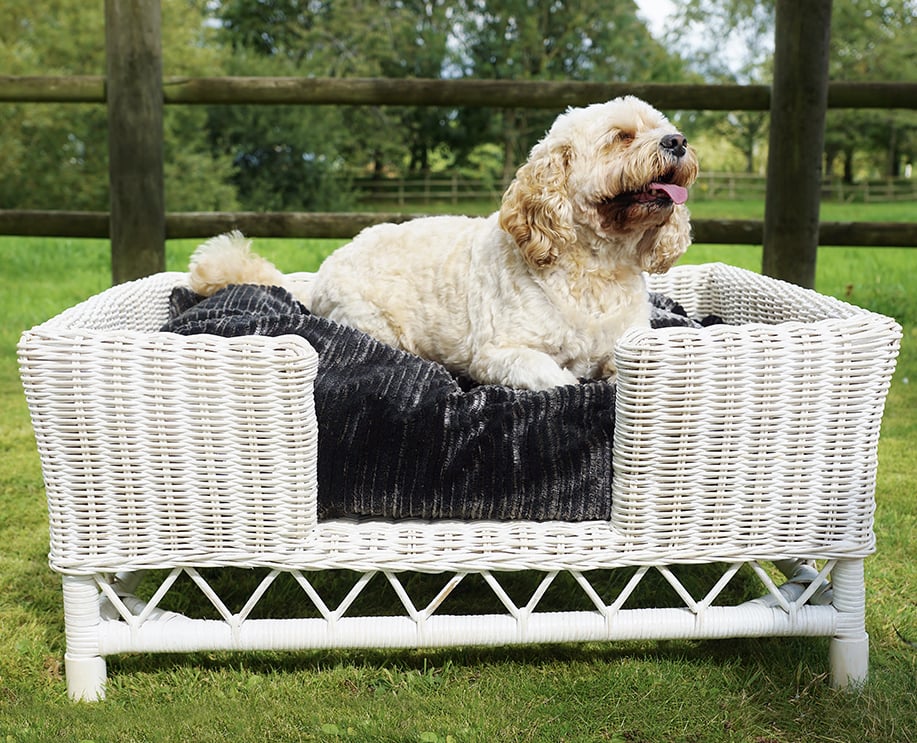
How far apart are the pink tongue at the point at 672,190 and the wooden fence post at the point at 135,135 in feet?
10.1

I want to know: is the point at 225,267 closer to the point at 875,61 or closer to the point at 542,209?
the point at 542,209

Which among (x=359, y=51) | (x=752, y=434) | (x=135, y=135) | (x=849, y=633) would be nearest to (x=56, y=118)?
(x=359, y=51)

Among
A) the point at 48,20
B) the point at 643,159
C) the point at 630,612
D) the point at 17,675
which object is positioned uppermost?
the point at 48,20

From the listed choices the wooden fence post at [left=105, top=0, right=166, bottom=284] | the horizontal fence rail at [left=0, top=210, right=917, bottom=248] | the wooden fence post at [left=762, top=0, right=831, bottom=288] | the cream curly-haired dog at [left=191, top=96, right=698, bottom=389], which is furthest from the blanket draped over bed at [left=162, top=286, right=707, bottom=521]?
the wooden fence post at [left=762, top=0, right=831, bottom=288]

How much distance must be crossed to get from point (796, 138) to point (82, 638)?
405 centimetres

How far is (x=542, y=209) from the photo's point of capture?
9.42 feet

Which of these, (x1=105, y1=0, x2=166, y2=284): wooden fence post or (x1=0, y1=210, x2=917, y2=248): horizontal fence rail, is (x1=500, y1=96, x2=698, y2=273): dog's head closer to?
(x1=0, y1=210, x2=917, y2=248): horizontal fence rail

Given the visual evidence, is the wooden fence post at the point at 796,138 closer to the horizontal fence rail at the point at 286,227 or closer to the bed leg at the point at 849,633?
the horizontal fence rail at the point at 286,227

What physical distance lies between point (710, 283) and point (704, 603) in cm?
192

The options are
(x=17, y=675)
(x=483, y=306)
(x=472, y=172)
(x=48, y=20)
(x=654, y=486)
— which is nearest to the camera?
(x=654, y=486)

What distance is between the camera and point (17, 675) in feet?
8.66

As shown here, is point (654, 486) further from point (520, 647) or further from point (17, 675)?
point (17, 675)

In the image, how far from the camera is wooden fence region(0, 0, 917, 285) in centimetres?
507

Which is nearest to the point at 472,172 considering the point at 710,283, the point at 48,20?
the point at 48,20
